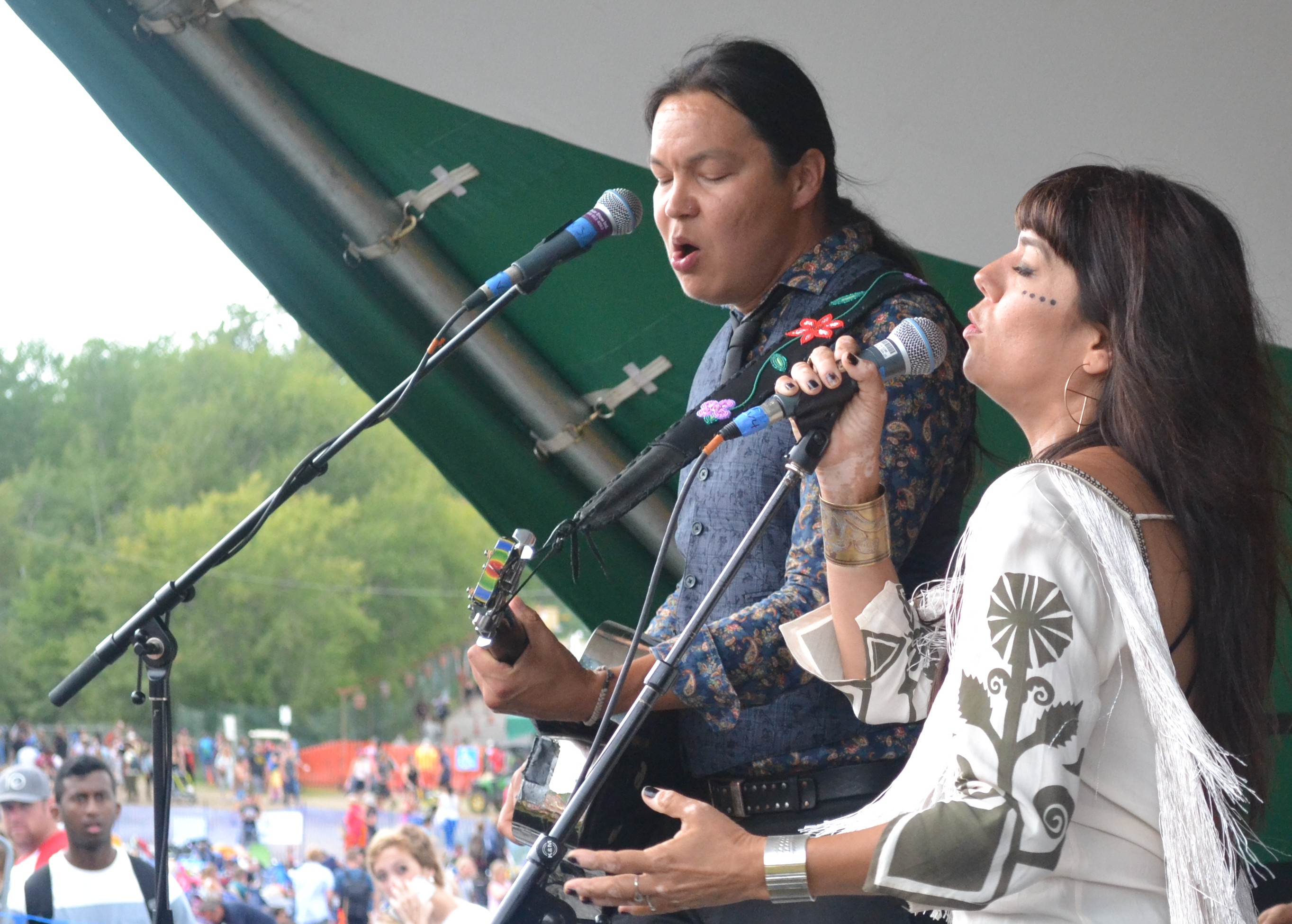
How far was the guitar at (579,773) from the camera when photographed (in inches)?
70.8

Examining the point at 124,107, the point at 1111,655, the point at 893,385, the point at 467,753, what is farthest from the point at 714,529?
the point at 467,753

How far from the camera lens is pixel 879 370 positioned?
5.39 feet

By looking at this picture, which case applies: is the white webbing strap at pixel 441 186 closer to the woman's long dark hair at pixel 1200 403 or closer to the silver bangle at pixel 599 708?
the silver bangle at pixel 599 708

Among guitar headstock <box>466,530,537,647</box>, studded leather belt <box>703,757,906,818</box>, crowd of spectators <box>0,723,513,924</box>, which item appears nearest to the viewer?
guitar headstock <box>466,530,537,647</box>

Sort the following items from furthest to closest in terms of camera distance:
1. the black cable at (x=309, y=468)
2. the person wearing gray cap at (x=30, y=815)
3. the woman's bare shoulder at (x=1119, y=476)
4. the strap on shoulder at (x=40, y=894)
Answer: the person wearing gray cap at (x=30, y=815), the strap on shoulder at (x=40, y=894), the black cable at (x=309, y=468), the woman's bare shoulder at (x=1119, y=476)

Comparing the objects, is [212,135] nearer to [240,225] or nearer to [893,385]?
[240,225]

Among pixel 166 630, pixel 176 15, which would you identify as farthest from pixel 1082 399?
pixel 176 15

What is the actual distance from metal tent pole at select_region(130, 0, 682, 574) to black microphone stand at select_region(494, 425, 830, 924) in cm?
162

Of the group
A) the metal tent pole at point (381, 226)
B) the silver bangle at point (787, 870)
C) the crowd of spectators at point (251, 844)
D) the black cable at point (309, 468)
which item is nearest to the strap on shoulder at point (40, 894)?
the crowd of spectators at point (251, 844)

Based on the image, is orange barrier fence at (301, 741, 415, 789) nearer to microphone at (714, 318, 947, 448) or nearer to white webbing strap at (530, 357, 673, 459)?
white webbing strap at (530, 357, 673, 459)

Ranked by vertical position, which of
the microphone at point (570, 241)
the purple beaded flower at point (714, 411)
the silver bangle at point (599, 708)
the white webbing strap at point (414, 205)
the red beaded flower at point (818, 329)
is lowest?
the silver bangle at point (599, 708)

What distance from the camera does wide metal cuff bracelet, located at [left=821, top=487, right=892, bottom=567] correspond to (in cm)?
170

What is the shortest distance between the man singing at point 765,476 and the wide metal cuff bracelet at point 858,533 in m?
0.09

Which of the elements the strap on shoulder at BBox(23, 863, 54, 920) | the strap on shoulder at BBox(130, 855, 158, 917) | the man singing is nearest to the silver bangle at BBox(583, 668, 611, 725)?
the man singing
